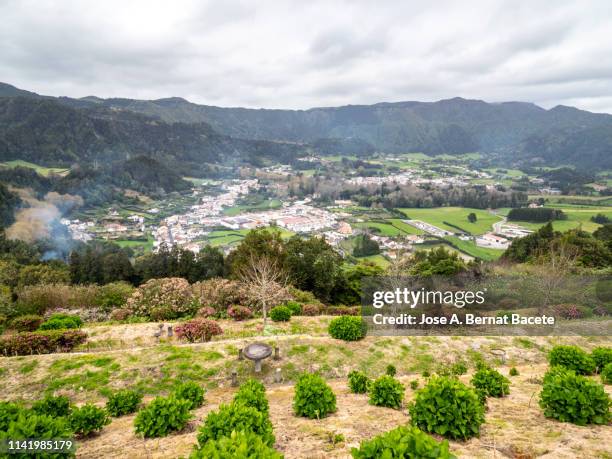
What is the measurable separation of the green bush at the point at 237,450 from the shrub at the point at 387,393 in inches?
158

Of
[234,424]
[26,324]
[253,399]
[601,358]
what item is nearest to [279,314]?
[253,399]

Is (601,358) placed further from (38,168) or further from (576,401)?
(38,168)

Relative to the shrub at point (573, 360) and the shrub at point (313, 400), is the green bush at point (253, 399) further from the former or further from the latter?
the shrub at point (573, 360)

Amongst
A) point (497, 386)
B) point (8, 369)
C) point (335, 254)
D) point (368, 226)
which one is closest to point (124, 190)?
point (368, 226)

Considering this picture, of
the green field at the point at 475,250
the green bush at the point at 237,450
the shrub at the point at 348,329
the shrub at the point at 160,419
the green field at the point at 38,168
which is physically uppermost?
the green field at the point at 38,168

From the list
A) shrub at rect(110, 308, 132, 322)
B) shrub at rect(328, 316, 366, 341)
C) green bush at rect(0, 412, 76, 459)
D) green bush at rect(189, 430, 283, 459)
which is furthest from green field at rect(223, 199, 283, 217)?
green bush at rect(189, 430, 283, 459)

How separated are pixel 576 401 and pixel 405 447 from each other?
164 inches

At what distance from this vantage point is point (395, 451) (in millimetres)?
3566

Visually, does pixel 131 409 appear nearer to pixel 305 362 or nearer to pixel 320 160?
pixel 305 362

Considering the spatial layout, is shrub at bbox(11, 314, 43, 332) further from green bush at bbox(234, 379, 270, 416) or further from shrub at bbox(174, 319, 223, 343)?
green bush at bbox(234, 379, 270, 416)

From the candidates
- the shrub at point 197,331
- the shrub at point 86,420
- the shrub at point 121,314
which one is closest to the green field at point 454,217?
the shrub at point 197,331

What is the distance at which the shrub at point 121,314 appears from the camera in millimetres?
17719

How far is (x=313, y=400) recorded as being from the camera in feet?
22.4

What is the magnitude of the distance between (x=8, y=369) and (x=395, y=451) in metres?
12.5
